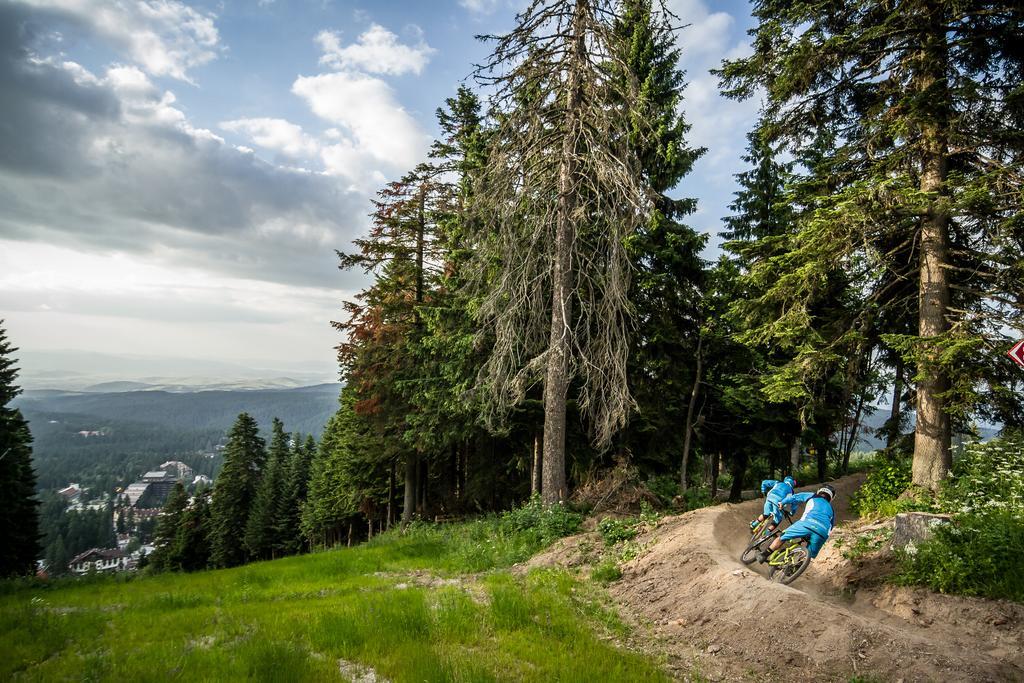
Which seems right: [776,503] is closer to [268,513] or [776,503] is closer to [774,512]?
[774,512]

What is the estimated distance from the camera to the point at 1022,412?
8625 mm

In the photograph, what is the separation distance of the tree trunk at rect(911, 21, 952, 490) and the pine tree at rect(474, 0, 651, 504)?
5.84m

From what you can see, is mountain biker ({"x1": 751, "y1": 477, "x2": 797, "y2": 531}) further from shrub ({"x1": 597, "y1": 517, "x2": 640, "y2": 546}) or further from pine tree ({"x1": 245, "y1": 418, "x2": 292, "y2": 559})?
pine tree ({"x1": 245, "y1": 418, "x2": 292, "y2": 559})

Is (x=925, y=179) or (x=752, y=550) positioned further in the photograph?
(x=925, y=179)

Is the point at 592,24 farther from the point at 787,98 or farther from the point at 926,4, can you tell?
the point at 926,4

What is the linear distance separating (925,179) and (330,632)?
Result: 45.8 ft

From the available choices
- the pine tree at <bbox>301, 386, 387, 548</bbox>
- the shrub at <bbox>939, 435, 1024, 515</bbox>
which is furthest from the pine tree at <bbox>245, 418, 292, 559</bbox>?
the shrub at <bbox>939, 435, 1024, 515</bbox>

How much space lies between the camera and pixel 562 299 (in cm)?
1188

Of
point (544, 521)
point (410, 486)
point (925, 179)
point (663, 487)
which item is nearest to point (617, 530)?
point (544, 521)

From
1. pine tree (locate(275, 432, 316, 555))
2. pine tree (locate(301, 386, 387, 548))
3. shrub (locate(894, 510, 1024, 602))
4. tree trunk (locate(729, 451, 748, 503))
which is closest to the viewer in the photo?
shrub (locate(894, 510, 1024, 602))

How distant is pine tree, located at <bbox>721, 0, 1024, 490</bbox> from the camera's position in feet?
27.6

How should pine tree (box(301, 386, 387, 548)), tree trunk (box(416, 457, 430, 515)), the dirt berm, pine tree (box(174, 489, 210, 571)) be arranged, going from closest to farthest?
the dirt berm → tree trunk (box(416, 457, 430, 515)) → pine tree (box(301, 386, 387, 548)) → pine tree (box(174, 489, 210, 571))

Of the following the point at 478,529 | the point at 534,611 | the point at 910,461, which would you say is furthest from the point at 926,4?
the point at 478,529

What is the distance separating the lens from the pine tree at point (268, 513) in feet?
132
